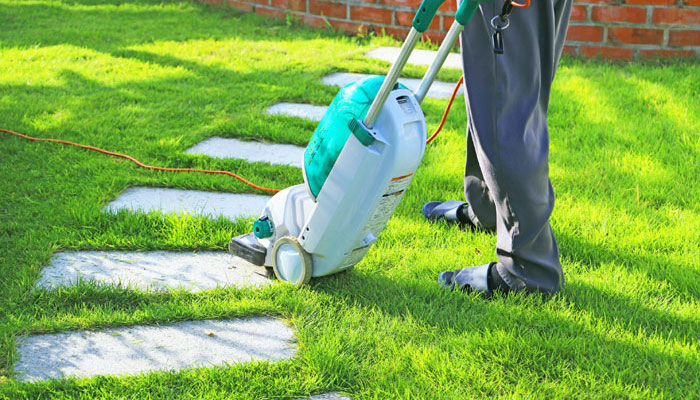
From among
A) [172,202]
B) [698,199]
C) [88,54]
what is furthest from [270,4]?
[698,199]

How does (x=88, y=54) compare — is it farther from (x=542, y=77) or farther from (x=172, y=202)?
(x=542, y=77)

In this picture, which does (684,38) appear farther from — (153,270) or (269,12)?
(153,270)

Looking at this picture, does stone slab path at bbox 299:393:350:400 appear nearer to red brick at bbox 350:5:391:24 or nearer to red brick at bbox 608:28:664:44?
red brick at bbox 608:28:664:44

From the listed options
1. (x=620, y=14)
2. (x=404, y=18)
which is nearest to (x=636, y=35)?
(x=620, y=14)

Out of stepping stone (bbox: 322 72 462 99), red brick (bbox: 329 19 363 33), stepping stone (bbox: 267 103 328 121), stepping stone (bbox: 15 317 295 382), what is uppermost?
red brick (bbox: 329 19 363 33)

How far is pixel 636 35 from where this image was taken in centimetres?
470

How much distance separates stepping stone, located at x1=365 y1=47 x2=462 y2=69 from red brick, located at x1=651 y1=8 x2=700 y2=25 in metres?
1.23

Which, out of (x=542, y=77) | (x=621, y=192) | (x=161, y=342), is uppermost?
(x=542, y=77)

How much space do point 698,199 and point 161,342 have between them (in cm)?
207

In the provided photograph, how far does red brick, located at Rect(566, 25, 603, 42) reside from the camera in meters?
4.78

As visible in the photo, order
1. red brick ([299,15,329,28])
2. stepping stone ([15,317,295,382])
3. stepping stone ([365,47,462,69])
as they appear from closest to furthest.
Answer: stepping stone ([15,317,295,382]) → stepping stone ([365,47,462,69]) → red brick ([299,15,329,28])

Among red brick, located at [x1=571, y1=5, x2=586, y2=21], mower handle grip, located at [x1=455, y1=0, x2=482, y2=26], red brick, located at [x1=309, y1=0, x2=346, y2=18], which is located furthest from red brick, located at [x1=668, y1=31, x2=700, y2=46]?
mower handle grip, located at [x1=455, y1=0, x2=482, y2=26]

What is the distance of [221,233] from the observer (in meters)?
2.68

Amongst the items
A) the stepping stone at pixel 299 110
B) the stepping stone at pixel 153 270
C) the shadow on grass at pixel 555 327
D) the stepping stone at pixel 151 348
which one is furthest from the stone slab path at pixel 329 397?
the stepping stone at pixel 299 110
